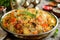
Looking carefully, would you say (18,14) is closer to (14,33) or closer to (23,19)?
(23,19)

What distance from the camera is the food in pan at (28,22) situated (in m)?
1.19

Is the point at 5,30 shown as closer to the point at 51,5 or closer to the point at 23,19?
the point at 23,19

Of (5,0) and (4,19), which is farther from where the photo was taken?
(5,0)

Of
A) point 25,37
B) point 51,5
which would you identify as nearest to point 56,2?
point 51,5

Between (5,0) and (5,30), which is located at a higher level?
(5,0)

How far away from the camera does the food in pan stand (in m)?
1.19

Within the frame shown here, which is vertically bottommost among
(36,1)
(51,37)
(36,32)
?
(51,37)

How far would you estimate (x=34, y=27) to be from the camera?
1.20m

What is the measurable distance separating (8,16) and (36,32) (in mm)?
297

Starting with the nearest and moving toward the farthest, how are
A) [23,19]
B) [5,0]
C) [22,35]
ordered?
1. [22,35]
2. [23,19]
3. [5,0]

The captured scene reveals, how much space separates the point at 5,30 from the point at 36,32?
0.23 metres

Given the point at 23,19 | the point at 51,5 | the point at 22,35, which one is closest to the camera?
the point at 22,35

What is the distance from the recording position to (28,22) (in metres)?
1.23

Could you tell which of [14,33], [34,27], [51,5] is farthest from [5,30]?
[51,5]
